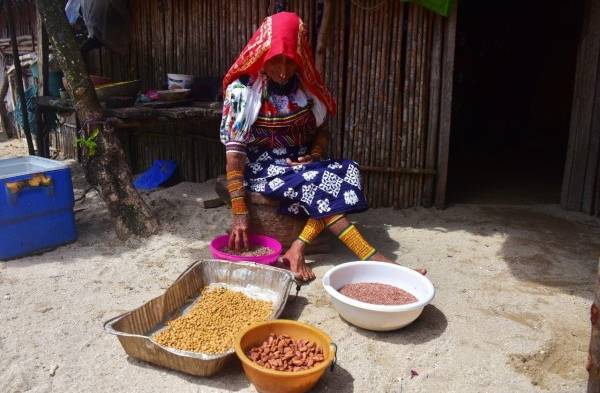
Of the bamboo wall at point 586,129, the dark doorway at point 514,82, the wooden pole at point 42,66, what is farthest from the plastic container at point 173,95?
the dark doorway at point 514,82

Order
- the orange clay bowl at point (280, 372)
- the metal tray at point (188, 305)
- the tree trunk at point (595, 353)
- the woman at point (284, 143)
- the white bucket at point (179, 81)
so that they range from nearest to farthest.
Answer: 1. the tree trunk at point (595, 353)
2. the orange clay bowl at point (280, 372)
3. the metal tray at point (188, 305)
4. the woman at point (284, 143)
5. the white bucket at point (179, 81)

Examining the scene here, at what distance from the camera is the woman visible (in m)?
3.72

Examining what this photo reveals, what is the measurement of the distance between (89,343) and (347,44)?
3.44m

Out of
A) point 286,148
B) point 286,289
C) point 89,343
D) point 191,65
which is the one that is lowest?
point 89,343

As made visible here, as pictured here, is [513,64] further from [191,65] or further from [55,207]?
[55,207]

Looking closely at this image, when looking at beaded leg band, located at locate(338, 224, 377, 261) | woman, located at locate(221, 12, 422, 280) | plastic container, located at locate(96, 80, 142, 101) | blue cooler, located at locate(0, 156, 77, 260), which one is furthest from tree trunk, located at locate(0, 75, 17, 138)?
beaded leg band, located at locate(338, 224, 377, 261)

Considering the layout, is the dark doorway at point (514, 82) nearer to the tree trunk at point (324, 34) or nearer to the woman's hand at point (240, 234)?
the tree trunk at point (324, 34)

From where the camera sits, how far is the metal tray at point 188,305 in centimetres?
259

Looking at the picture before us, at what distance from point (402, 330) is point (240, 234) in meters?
1.28

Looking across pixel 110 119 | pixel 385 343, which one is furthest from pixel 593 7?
pixel 110 119

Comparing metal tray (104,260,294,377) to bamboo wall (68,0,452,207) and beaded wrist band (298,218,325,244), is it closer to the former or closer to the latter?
beaded wrist band (298,218,325,244)

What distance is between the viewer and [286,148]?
162 inches

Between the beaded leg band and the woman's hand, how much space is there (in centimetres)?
63

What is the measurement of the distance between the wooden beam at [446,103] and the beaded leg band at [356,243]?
1.76 metres
